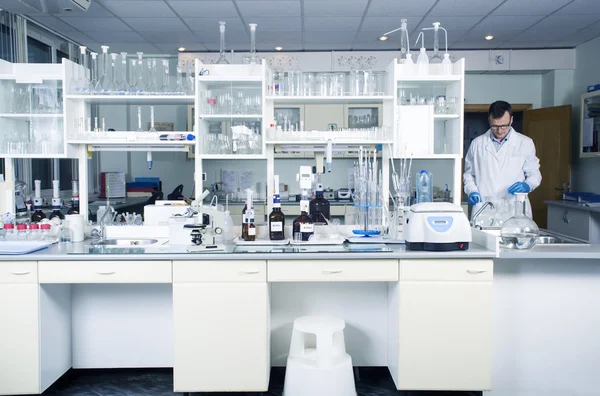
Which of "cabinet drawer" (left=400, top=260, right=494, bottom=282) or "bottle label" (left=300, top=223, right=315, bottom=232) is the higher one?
"bottle label" (left=300, top=223, right=315, bottom=232)

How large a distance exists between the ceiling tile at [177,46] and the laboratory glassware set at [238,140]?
2.82m

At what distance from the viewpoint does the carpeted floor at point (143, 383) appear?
2.70 metres

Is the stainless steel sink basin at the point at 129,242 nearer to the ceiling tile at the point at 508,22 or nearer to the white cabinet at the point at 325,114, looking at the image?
the white cabinet at the point at 325,114

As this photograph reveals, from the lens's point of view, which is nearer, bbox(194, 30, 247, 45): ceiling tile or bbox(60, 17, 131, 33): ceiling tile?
bbox(60, 17, 131, 33): ceiling tile

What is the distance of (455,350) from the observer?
96.8 inches

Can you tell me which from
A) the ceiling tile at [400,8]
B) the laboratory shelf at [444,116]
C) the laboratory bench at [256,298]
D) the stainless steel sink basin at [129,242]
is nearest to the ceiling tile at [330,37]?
the ceiling tile at [400,8]

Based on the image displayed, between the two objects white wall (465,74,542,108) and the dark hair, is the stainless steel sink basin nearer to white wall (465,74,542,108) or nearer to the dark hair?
the dark hair

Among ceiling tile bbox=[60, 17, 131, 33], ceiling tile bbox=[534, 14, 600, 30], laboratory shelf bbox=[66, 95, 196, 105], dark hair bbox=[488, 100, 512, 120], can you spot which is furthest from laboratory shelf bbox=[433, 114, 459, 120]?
ceiling tile bbox=[60, 17, 131, 33]

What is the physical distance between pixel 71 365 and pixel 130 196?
11.4ft

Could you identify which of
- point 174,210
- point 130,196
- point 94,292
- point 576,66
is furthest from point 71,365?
point 576,66

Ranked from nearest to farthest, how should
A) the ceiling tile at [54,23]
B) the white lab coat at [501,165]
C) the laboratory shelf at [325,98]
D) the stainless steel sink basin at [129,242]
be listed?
the stainless steel sink basin at [129,242] → the laboratory shelf at [325,98] → the white lab coat at [501,165] → the ceiling tile at [54,23]

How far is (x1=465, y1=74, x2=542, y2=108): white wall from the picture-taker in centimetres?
639

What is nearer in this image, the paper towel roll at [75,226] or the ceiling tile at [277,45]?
the paper towel roll at [75,226]

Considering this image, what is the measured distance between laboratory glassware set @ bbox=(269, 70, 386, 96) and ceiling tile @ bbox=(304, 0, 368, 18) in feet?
4.26
